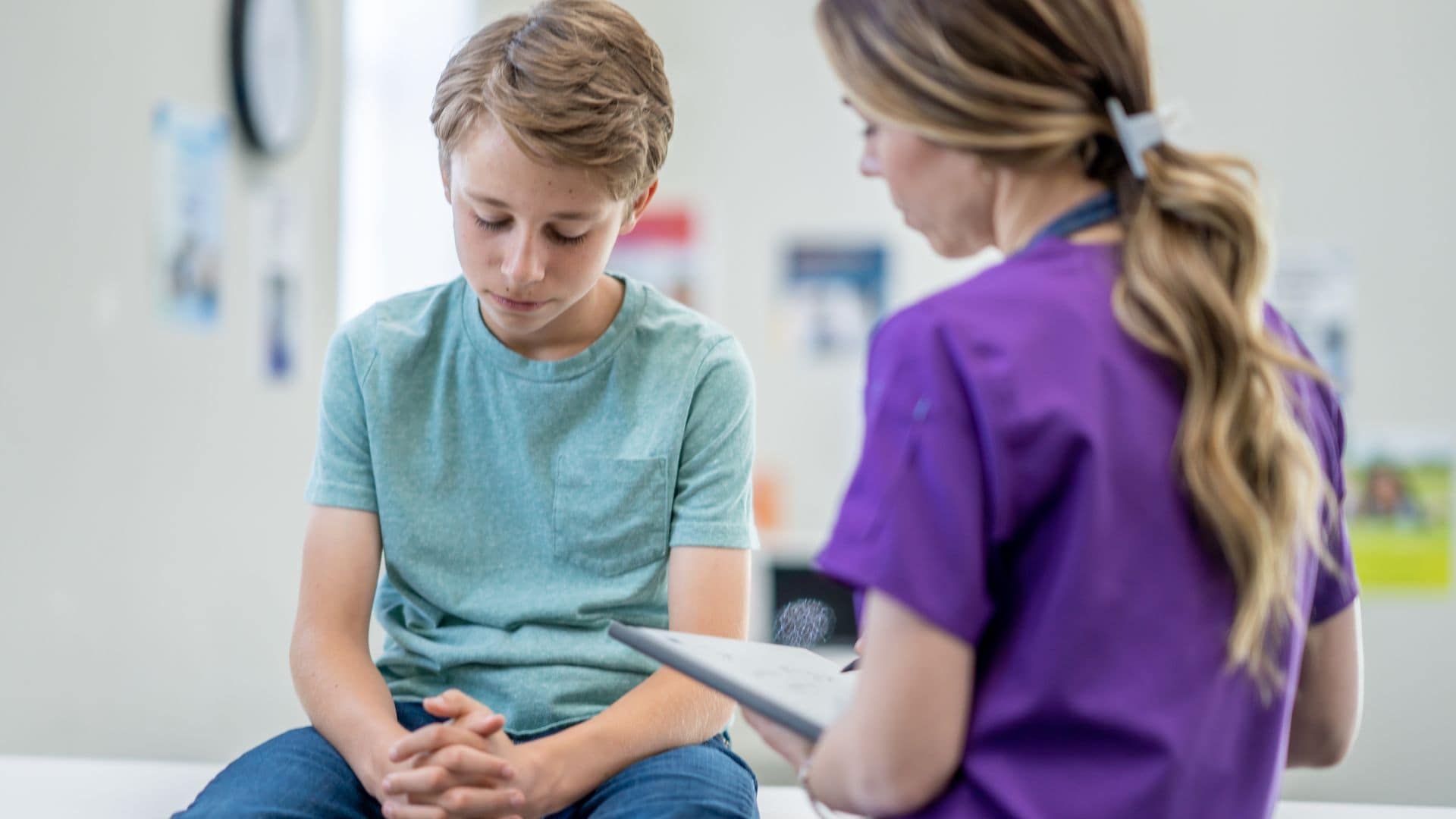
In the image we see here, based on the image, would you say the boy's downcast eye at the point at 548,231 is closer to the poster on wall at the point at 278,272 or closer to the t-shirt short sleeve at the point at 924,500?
the t-shirt short sleeve at the point at 924,500

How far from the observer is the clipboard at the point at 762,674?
0.85 metres

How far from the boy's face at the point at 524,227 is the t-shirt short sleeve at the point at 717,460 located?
0.47ft

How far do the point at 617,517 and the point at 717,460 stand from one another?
105mm

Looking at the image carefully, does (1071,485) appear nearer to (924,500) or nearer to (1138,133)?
(924,500)

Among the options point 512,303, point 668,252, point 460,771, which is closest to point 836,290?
point 668,252

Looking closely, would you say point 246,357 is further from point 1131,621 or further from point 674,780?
point 1131,621

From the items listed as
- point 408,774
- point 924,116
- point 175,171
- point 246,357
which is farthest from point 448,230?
point 924,116

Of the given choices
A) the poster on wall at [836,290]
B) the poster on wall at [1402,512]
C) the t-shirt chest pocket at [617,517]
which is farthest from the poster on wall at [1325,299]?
the t-shirt chest pocket at [617,517]

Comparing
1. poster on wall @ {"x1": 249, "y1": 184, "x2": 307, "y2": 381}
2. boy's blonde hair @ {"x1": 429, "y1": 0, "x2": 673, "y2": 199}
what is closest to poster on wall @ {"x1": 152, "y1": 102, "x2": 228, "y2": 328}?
poster on wall @ {"x1": 249, "y1": 184, "x2": 307, "y2": 381}

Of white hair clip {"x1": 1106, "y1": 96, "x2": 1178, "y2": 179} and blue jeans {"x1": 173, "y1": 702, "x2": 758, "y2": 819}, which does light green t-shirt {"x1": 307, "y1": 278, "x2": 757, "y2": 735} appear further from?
white hair clip {"x1": 1106, "y1": 96, "x2": 1178, "y2": 179}

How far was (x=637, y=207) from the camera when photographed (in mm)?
1285

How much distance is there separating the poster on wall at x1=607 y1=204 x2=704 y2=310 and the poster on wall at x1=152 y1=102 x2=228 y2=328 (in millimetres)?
1076

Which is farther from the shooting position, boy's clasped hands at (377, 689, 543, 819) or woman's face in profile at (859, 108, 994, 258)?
boy's clasped hands at (377, 689, 543, 819)

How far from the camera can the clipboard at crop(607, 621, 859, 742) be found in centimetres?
85
